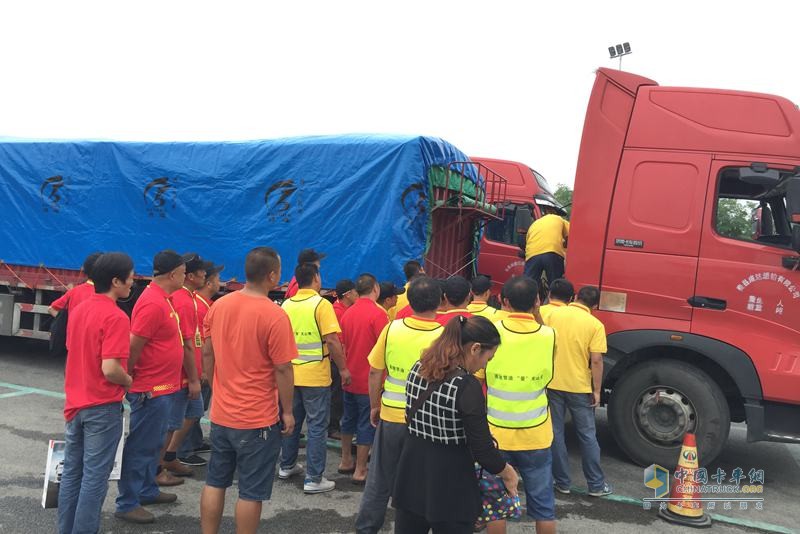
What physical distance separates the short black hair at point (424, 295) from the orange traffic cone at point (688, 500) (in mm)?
2297

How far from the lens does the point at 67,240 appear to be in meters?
7.79

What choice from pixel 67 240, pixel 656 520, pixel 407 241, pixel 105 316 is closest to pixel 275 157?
pixel 407 241

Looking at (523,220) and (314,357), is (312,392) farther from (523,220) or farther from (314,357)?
(523,220)

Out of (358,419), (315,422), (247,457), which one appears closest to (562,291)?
(358,419)

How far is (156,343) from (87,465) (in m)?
0.82

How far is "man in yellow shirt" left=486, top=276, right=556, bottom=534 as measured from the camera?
11.0 feet

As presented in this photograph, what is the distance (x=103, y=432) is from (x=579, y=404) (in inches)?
127

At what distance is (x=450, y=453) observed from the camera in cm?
248

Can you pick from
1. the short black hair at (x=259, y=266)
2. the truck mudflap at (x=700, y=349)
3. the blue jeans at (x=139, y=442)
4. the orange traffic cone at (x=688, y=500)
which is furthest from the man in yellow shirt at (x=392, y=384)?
the truck mudflap at (x=700, y=349)

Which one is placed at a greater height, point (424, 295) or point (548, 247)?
point (548, 247)

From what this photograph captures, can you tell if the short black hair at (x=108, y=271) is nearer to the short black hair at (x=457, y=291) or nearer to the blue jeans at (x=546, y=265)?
the short black hair at (x=457, y=291)

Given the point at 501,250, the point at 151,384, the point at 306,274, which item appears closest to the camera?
the point at 151,384

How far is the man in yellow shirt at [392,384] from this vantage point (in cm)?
342

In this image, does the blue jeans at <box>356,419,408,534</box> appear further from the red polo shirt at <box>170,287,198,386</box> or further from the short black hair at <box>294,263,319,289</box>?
the red polo shirt at <box>170,287,198,386</box>
